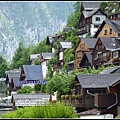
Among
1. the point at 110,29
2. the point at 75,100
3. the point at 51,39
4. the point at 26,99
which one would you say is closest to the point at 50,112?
the point at 75,100

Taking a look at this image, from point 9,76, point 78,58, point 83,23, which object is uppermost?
point 83,23

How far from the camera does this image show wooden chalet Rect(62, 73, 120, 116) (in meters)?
26.9

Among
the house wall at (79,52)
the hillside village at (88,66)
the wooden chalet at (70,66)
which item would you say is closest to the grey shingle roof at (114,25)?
the hillside village at (88,66)

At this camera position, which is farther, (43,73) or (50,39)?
(50,39)

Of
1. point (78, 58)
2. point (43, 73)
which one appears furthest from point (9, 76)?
point (78, 58)

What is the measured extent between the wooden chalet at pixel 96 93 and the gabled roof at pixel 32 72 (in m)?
41.2

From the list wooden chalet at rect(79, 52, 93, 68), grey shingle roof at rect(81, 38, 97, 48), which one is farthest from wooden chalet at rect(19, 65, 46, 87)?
wooden chalet at rect(79, 52, 93, 68)

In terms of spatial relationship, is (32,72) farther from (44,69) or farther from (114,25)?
(114,25)

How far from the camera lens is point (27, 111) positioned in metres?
20.3

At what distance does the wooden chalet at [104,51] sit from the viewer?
49.1 meters

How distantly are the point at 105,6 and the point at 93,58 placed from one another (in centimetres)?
2434

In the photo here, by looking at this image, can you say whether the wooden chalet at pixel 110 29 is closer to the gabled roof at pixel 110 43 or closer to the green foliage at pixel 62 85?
the gabled roof at pixel 110 43

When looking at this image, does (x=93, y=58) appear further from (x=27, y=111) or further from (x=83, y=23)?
(x=27, y=111)

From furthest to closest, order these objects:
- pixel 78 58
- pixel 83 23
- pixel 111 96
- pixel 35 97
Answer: pixel 83 23, pixel 78 58, pixel 35 97, pixel 111 96
